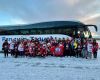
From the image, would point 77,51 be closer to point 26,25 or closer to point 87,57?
point 87,57

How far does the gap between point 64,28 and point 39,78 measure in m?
19.2

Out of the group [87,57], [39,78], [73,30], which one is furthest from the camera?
[73,30]

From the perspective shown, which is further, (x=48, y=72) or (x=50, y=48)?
(x=50, y=48)

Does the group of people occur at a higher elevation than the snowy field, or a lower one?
higher

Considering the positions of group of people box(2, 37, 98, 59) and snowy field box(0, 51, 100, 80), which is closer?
snowy field box(0, 51, 100, 80)

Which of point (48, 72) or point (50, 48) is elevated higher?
point (50, 48)

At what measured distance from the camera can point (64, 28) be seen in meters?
32.2

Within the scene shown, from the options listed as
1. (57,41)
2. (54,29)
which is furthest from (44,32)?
(57,41)

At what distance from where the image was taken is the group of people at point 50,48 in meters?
26.3

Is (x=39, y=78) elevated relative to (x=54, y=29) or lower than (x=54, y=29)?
lower

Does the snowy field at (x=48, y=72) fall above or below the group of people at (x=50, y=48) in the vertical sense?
below

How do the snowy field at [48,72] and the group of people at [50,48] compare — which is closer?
the snowy field at [48,72]

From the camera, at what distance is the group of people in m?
26.3

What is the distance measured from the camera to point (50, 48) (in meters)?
27.9
